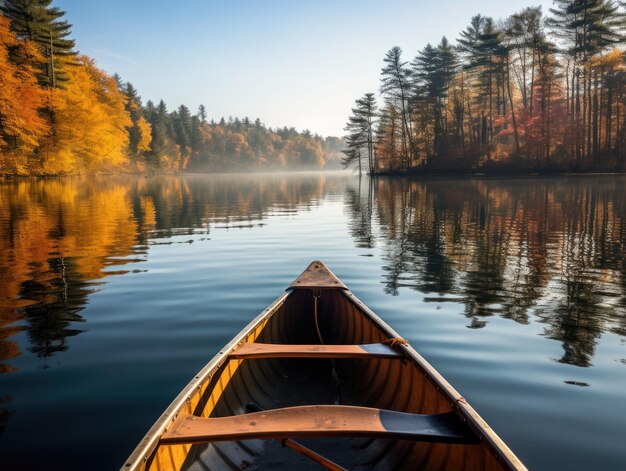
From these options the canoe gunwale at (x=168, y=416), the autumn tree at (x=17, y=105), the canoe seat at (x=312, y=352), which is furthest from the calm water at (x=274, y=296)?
the autumn tree at (x=17, y=105)

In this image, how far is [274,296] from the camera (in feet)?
29.7

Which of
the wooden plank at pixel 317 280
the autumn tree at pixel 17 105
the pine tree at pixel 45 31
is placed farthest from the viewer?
the pine tree at pixel 45 31

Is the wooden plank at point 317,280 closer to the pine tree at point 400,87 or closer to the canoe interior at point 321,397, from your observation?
the canoe interior at point 321,397

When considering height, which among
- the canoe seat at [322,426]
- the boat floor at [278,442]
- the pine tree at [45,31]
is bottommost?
the boat floor at [278,442]

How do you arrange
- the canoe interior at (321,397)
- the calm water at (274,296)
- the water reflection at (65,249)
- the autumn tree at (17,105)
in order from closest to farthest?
the canoe interior at (321,397) < the calm water at (274,296) < the water reflection at (65,249) < the autumn tree at (17,105)

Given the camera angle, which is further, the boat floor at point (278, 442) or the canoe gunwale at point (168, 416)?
the boat floor at point (278, 442)

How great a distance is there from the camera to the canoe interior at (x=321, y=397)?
3.13m

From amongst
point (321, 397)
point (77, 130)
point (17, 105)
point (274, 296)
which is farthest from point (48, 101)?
point (321, 397)

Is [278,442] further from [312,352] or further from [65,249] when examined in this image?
[65,249]

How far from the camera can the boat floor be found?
343 cm

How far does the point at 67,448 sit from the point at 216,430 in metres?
1.80

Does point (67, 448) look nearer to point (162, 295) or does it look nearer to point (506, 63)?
point (162, 295)

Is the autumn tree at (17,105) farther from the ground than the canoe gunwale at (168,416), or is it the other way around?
the autumn tree at (17,105)

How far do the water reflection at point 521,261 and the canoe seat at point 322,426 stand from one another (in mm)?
3639
